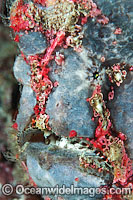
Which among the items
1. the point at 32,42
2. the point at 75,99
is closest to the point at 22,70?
the point at 32,42

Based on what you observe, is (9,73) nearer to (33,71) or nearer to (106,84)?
(33,71)

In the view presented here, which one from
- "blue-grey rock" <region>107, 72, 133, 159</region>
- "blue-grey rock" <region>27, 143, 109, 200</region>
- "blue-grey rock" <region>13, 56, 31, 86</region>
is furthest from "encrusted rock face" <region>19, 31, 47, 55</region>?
"blue-grey rock" <region>27, 143, 109, 200</region>

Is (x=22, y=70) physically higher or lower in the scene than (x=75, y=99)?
higher

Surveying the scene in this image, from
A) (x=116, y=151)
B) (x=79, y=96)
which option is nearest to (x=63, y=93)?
(x=79, y=96)

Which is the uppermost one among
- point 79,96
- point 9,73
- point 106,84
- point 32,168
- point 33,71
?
point 9,73

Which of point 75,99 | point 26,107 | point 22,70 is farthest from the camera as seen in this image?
point 26,107

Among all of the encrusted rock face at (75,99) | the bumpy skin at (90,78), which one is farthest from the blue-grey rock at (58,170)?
the encrusted rock face at (75,99)

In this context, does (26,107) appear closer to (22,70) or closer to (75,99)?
(22,70)

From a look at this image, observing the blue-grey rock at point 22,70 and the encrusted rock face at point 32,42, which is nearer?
the encrusted rock face at point 32,42

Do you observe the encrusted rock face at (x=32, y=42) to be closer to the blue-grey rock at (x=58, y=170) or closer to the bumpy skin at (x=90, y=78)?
the bumpy skin at (x=90, y=78)

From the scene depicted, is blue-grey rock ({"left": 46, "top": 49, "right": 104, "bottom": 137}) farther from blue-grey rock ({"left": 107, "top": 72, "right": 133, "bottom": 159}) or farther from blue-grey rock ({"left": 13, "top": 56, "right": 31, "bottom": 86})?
blue-grey rock ({"left": 13, "top": 56, "right": 31, "bottom": 86})

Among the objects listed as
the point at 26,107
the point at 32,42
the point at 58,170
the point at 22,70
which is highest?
the point at 32,42
